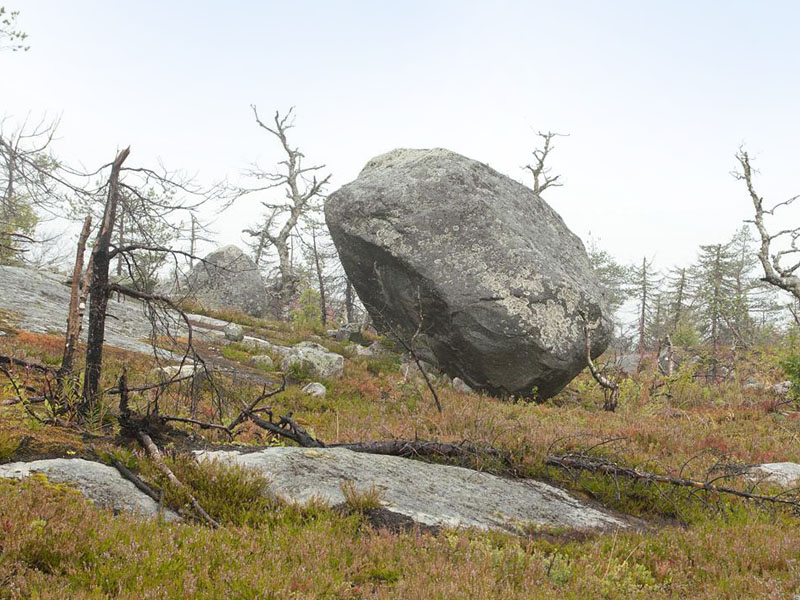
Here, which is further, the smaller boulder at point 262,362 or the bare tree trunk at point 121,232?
the smaller boulder at point 262,362

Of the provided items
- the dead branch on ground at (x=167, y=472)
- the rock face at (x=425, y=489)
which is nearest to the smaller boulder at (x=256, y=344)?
the rock face at (x=425, y=489)

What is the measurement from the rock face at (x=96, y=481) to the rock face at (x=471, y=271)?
10470 millimetres

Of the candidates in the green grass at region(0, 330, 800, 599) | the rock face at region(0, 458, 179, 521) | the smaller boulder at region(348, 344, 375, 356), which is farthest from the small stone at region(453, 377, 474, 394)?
the rock face at region(0, 458, 179, 521)

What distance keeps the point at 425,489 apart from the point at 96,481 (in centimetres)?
337

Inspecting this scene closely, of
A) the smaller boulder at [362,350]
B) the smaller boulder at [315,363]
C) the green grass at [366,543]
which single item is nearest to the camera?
the green grass at [366,543]

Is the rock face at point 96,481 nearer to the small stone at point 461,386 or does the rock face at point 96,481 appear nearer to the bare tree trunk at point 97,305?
the bare tree trunk at point 97,305

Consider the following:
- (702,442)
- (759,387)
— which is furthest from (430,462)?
(759,387)

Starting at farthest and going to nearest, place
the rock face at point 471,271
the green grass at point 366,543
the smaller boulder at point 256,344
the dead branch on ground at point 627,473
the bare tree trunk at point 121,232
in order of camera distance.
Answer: the smaller boulder at point 256,344
the rock face at point 471,271
the bare tree trunk at point 121,232
the dead branch on ground at point 627,473
the green grass at point 366,543

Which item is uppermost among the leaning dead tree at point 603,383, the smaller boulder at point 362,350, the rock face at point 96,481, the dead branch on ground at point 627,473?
the leaning dead tree at point 603,383

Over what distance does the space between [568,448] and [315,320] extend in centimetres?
1844

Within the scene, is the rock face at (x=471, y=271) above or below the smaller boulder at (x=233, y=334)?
above

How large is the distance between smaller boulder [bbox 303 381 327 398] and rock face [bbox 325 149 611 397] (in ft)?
11.6

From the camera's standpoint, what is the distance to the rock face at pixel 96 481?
457 cm

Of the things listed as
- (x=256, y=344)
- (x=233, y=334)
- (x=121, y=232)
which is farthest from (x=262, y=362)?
(x=121, y=232)
